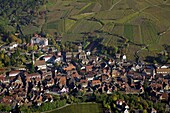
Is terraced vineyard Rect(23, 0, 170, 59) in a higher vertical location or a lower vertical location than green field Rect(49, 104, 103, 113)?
higher

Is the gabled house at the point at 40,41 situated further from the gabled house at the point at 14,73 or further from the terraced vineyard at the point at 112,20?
the gabled house at the point at 14,73

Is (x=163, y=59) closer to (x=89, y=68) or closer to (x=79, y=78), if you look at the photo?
(x=89, y=68)

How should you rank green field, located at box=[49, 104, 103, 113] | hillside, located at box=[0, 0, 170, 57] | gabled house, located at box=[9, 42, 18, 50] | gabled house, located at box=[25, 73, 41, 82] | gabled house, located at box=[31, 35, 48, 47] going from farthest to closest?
hillside, located at box=[0, 0, 170, 57], gabled house, located at box=[31, 35, 48, 47], gabled house, located at box=[9, 42, 18, 50], gabled house, located at box=[25, 73, 41, 82], green field, located at box=[49, 104, 103, 113]

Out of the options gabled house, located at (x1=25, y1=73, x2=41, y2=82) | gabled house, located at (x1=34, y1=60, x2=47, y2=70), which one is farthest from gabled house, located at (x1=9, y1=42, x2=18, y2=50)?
gabled house, located at (x1=25, y1=73, x2=41, y2=82)

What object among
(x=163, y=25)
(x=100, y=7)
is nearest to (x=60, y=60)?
(x=163, y=25)

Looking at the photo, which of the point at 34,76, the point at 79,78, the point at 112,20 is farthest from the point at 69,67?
the point at 112,20

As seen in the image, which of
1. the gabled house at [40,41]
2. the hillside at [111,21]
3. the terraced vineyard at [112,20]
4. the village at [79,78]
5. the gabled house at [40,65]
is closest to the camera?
the village at [79,78]

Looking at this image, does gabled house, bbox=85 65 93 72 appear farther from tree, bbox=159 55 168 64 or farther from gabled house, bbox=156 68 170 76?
tree, bbox=159 55 168 64

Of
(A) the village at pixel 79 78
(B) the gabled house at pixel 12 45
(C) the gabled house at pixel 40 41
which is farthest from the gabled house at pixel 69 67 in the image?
(B) the gabled house at pixel 12 45
